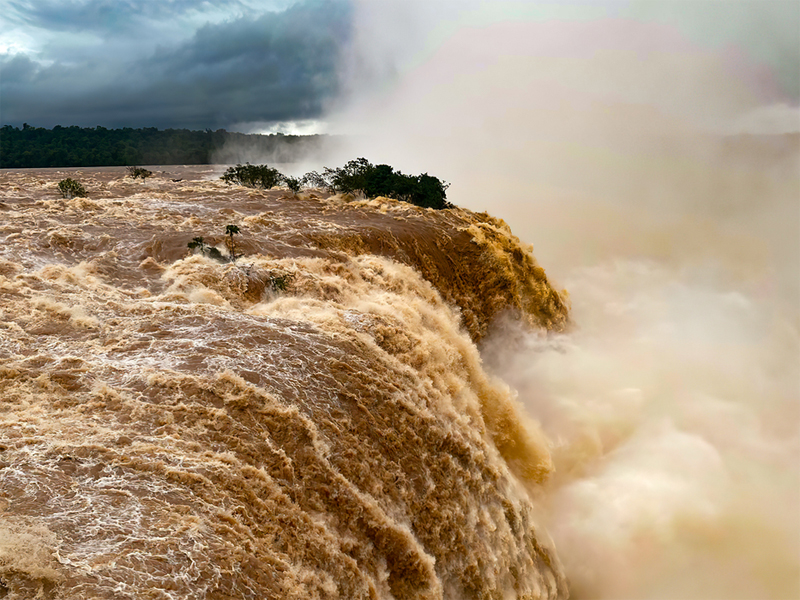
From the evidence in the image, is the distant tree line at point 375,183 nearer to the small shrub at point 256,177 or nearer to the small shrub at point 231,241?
the small shrub at point 256,177

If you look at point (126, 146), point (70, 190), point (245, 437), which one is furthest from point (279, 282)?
point (126, 146)

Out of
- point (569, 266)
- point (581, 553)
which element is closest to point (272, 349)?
point (581, 553)

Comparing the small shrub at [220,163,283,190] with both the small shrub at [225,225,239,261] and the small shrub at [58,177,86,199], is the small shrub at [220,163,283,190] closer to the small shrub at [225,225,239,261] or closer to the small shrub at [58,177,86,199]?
the small shrub at [58,177,86,199]

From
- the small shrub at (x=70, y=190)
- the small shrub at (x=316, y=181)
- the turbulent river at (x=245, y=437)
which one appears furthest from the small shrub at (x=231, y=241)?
the small shrub at (x=316, y=181)

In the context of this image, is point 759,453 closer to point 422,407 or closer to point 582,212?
point 422,407

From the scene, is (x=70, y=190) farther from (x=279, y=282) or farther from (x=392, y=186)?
(x=279, y=282)

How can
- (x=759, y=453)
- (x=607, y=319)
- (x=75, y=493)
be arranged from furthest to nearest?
(x=607, y=319) → (x=759, y=453) → (x=75, y=493)
